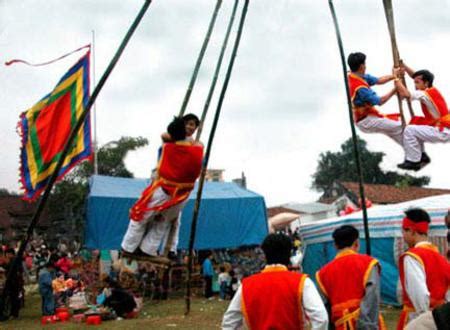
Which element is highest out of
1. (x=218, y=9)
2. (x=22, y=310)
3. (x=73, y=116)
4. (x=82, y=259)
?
(x=218, y=9)

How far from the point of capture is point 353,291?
5062 millimetres

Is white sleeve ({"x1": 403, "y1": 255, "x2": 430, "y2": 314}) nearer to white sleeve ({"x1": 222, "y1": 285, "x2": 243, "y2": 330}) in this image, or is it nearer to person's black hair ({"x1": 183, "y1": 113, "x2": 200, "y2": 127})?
white sleeve ({"x1": 222, "y1": 285, "x2": 243, "y2": 330})

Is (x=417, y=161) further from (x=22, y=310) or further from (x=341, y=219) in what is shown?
(x=22, y=310)

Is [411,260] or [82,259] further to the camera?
[82,259]

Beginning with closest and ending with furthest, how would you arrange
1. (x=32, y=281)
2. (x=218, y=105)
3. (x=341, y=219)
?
1. (x=218, y=105)
2. (x=341, y=219)
3. (x=32, y=281)

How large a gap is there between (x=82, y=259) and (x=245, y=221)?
698 cm

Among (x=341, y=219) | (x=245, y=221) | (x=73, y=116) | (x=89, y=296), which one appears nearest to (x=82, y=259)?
(x=89, y=296)

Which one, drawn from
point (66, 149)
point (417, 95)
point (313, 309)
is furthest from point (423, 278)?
point (66, 149)

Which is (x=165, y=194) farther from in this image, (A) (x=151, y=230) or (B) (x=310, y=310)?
(B) (x=310, y=310)

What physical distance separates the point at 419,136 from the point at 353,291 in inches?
125

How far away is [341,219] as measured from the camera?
587 inches

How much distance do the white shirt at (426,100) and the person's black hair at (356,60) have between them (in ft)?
2.56

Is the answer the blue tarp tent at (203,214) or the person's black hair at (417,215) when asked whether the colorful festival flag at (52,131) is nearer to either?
the person's black hair at (417,215)

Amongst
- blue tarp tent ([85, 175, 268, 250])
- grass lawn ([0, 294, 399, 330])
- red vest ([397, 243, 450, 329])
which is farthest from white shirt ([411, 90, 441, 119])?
blue tarp tent ([85, 175, 268, 250])
